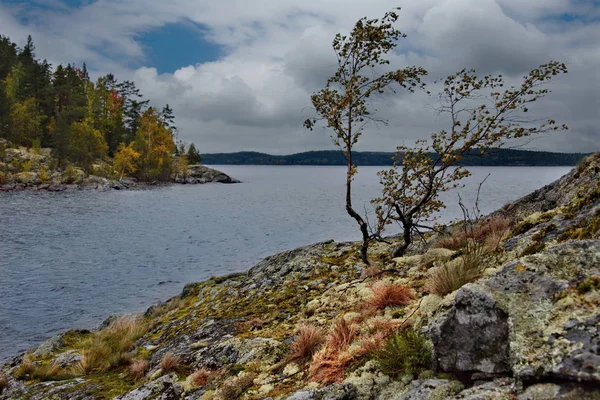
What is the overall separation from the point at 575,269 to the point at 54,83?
149547mm

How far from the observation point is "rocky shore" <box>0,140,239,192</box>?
81438 millimetres

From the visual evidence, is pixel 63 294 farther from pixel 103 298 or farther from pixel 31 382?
pixel 31 382

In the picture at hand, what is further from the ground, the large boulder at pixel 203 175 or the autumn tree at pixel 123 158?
the autumn tree at pixel 123 158

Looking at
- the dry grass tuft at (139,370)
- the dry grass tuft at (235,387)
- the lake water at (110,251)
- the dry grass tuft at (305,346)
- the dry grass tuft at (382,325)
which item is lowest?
the lake water at (110,251)

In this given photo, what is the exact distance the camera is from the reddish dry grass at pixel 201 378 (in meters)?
6.53

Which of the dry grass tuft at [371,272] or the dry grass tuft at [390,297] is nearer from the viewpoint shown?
the dry grass tuft at [390,297]

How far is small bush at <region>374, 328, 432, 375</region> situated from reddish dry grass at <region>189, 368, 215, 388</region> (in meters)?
3.50

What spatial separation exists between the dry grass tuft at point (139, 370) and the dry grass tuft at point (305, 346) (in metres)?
4.49

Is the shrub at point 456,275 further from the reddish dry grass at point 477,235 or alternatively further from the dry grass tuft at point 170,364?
the dry grass tuft at point 170,364

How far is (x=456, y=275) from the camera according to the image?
5355 millimetres

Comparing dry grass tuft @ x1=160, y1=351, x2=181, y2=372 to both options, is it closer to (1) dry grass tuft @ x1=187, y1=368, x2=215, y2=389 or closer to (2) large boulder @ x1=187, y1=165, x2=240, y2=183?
(1) dry grass tuft @ x1=187, y1=368, x2=215, y2=389

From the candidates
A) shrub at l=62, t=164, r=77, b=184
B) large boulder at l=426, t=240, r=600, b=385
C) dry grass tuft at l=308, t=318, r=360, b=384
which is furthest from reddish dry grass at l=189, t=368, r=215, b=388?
shrub at l=62, t=164, r=77, b=184

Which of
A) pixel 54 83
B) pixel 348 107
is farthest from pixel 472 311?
pixel 54 83

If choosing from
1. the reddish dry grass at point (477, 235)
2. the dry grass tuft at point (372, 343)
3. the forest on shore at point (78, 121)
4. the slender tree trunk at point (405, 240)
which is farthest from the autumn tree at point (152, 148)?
the dry grass tuft at point (372, 343)
